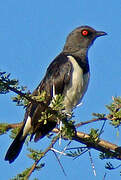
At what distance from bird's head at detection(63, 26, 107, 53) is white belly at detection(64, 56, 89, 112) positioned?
115 cm

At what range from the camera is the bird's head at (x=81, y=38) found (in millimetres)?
6789

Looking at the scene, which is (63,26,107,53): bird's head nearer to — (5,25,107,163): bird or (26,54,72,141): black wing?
(5,25,107,163): bird

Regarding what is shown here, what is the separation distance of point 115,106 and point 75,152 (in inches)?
20.8

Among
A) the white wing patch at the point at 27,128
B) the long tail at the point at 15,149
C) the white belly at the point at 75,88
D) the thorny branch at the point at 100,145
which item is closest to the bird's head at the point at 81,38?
the white belly at the point at 75,88

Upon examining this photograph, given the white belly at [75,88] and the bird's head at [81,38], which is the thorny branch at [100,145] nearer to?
the white belly at [75,88]

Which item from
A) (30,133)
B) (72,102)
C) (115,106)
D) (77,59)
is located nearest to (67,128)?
(115,106)

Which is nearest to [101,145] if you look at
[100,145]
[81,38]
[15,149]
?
[100,145]

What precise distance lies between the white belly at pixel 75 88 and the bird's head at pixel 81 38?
115 cm

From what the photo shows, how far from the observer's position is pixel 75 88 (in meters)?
5.49

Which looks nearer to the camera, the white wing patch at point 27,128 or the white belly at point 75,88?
the white wing patch at point 27,128

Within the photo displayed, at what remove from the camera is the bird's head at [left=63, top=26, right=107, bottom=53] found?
6.79 m

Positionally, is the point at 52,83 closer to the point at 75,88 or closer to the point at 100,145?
the point at 75,88

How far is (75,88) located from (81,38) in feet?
5.67

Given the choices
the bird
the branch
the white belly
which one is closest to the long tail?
the bird
